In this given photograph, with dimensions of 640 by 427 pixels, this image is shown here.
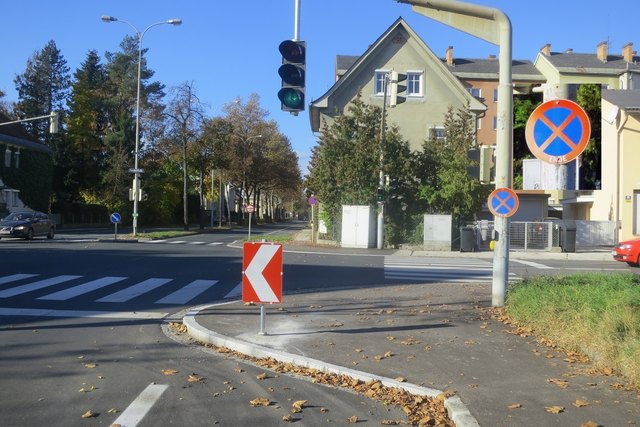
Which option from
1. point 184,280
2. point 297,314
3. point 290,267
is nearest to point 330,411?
point 297,314

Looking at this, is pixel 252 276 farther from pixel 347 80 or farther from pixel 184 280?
pixel 347 80

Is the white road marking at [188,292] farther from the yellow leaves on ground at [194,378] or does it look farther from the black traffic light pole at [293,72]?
the yellow leaves on ground at [194,378]

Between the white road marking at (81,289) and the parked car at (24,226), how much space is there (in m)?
20.7

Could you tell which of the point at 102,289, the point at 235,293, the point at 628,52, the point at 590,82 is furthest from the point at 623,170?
the point at 628,52

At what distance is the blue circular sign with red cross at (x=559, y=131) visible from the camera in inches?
302

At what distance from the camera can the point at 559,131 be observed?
779 centimetres

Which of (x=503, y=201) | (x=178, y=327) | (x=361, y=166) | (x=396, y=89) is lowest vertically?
(x=178, y=327)

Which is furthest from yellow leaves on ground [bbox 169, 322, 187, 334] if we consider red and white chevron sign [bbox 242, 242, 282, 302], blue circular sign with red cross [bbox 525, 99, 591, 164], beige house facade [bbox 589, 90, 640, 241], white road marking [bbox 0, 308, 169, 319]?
beige house facade [bbox 589, 90, 640, 241]

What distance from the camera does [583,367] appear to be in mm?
7012

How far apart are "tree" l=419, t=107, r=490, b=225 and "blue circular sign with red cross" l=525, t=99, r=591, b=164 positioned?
23152mm

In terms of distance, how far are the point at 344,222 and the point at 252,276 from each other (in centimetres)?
2393

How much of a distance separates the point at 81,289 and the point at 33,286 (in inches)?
Result: 48.7

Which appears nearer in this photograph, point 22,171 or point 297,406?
point 297,406

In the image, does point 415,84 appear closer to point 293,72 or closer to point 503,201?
point 503,201
